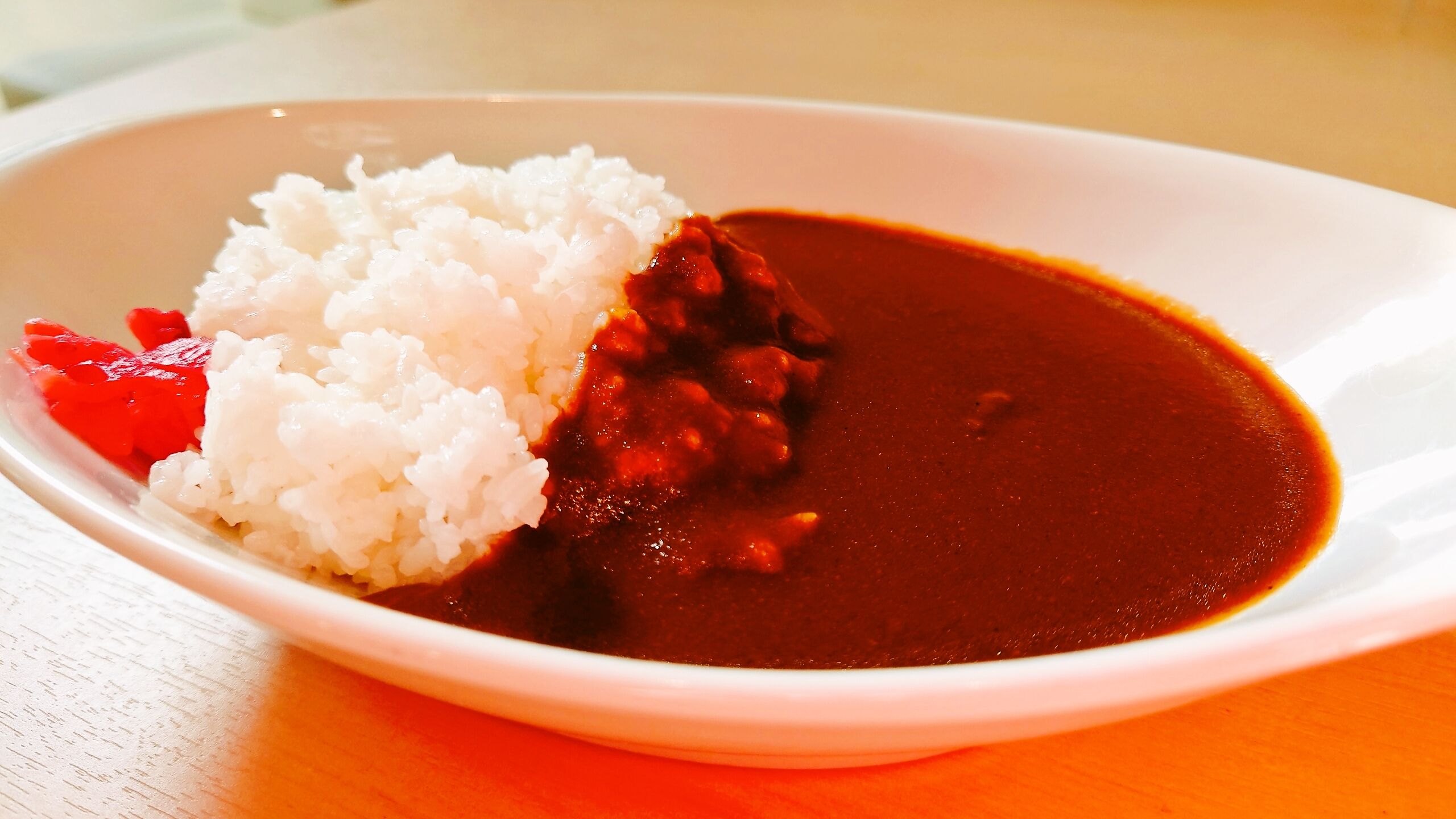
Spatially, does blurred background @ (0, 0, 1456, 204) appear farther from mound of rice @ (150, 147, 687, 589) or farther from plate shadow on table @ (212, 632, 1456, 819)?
plate shadow on table @ (212, 632, 1456, 819)

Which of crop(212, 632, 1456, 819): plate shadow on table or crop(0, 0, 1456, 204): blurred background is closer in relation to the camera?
crop(212, 632, 1456, 819): plate shadow on table

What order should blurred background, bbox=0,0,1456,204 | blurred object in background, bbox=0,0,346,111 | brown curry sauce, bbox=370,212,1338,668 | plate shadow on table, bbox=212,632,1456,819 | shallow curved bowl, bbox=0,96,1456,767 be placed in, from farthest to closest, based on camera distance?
blurred object in background, bbox=0,0,346,111, blurred background, bbox=0,0,1456,204, brown curry sauce, bbox=370,212,1338,668, plate shadow on table, bbox=212,632,1456,819, shallow curved bowl, bbox=0,96,1456,767

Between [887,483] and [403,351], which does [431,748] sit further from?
[887,483]

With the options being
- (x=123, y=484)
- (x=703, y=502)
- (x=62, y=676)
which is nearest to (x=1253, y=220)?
(x=703, y=502)

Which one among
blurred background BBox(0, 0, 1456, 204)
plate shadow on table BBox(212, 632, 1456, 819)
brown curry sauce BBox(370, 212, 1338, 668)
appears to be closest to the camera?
plate shadow on table BBox(212, 632, 1456, 819)

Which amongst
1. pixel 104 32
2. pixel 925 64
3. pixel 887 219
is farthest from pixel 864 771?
pixel 104 32

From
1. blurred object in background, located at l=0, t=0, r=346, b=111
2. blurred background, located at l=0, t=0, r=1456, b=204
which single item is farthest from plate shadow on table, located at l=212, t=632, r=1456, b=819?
blurred object in background, located at l=0, t=0, r=346, b=111
